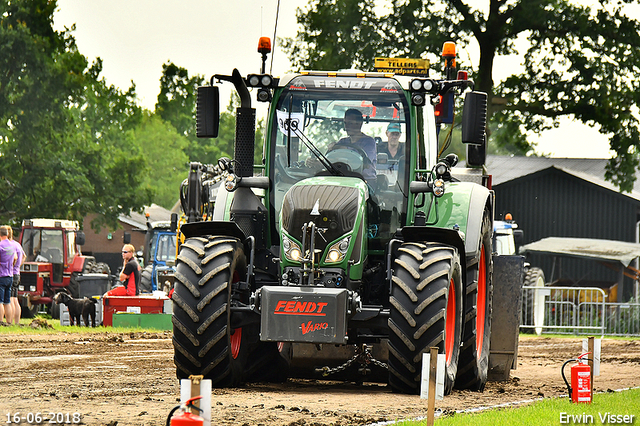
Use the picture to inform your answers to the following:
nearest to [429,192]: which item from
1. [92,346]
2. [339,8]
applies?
[92,346]

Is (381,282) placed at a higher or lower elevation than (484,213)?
lower

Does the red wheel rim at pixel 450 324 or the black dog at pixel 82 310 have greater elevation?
the red wheel rim at pixel 450 324

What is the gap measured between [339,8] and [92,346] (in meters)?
20.5

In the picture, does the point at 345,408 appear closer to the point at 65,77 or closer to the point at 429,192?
the point at 429,192

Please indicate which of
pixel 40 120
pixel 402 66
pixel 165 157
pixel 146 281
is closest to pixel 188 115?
pixel 165 157

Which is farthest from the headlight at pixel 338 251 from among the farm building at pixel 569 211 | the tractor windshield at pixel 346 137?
the farm building at pixel 569 211

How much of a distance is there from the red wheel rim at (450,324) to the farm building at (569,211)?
2856 centimetres

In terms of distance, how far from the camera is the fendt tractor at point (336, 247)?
9.19 m

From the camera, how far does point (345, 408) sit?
8438 millimetres

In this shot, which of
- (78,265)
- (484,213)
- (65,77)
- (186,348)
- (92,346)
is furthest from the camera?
(65,77)

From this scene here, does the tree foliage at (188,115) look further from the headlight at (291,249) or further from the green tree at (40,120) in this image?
the headlight at (291,249)

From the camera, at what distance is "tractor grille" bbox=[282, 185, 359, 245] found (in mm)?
9641

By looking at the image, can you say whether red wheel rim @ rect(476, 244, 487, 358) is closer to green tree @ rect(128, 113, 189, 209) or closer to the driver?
the driver

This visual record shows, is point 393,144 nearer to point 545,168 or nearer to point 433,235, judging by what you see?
point 433,235
